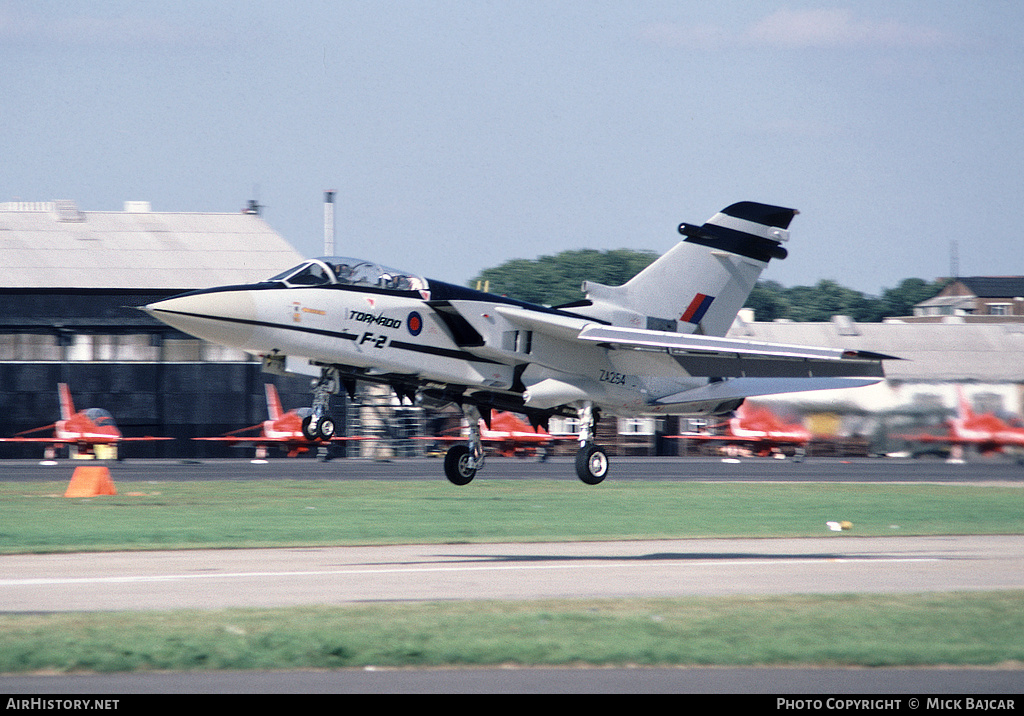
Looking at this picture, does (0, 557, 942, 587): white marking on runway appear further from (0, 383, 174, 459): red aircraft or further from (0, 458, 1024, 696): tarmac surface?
(0, 383, 174, 459): red aircraft

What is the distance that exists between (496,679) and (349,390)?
1013 cm

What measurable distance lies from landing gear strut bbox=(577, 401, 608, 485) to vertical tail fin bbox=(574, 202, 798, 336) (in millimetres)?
2273

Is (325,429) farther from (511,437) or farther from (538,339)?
(511,437)

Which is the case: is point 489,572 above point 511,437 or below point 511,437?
below

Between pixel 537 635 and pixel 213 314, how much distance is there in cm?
807

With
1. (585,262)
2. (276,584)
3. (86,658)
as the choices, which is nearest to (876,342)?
(585,262)

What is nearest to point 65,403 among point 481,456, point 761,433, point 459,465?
point 761,433

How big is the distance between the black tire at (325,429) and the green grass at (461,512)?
15.7 ft

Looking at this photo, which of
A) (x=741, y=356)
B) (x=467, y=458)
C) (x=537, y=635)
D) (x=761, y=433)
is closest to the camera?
(x=537, y=635)

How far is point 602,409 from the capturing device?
21.8 meters

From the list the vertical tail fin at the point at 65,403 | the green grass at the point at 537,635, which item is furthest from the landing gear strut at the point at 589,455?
the vertical tail fin at the point at 65,403

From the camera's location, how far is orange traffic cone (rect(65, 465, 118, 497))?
3088cm

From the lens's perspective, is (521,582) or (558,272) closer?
(521,582)

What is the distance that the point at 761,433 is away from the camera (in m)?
50.8
